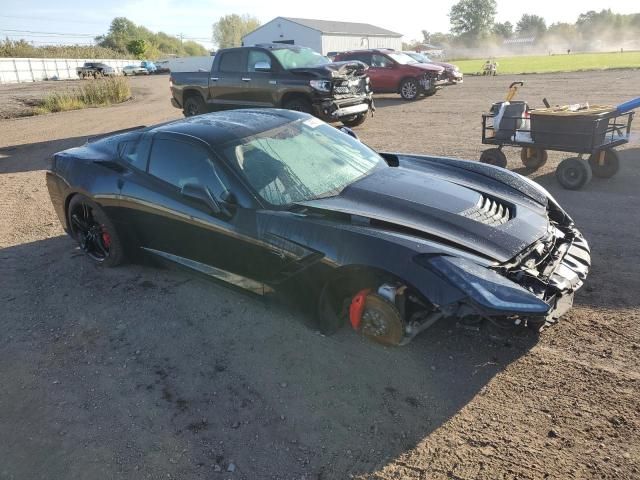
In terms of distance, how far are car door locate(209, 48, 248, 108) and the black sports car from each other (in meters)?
7.54

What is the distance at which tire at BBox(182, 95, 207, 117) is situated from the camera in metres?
12.9

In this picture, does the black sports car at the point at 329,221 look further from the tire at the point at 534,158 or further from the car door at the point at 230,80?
the car door at the point at 230,80

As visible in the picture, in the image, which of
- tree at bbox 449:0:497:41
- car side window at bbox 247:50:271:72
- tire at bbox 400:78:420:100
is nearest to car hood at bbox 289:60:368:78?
car side window at bbox 247:50:271:72

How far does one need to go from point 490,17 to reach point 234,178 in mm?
119074

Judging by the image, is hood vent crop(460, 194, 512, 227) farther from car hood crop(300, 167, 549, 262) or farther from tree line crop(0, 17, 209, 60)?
tree line crop(0, 17, 209, 60)

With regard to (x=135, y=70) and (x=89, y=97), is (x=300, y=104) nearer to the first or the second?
(x=89, y=97)

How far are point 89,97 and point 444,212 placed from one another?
20442 mm

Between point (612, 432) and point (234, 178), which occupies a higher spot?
point (234, 178)

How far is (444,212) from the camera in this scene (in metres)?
3.29

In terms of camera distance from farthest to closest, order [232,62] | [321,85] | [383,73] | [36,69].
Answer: [36,69], [383,73], [232,62], [321,85]

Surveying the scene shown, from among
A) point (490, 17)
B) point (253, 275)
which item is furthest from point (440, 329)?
point (490, 17)

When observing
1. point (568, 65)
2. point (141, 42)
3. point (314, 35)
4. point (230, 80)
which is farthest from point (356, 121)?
point (141, 42)

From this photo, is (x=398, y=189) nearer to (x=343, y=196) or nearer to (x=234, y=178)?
(x=343, y=196)

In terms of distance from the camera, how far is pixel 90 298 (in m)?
Answer: 4.23
